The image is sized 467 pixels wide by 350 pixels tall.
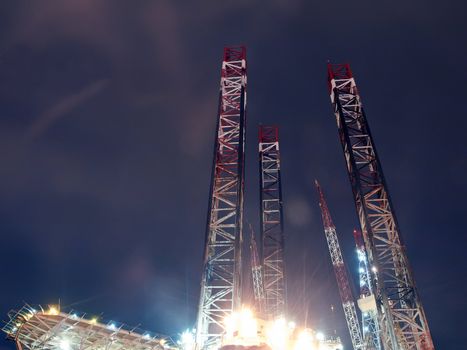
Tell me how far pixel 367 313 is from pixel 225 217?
4689 cm

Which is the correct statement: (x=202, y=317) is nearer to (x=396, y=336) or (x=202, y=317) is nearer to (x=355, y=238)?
(x=396, y=336)

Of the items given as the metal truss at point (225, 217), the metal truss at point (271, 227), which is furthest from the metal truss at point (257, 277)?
the metal truss at point (225, 217)

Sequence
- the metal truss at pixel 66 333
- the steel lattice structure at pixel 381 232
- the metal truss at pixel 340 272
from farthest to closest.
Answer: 1. the metal truss at pixel 340 272
2. the metal truss at pixel 66 333
3. the steel lattice structure at pixel 381 232

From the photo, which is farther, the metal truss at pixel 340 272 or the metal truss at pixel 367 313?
the metal truss at pixel 340 272

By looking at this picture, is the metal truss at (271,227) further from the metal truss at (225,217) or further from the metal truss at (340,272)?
the metal truss at (340,272)

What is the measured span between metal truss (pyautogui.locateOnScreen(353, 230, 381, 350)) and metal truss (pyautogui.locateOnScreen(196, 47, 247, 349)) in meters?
27.5

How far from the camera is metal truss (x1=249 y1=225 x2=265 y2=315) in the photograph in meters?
50.7

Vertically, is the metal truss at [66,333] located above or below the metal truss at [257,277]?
below

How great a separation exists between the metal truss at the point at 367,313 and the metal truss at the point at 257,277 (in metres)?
14.1

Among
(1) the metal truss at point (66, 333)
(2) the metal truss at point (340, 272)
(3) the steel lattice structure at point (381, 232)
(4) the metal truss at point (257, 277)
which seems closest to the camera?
(3) the steel lattice structure at point (381, 232)

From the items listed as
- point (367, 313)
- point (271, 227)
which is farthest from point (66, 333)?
point (367, 313)

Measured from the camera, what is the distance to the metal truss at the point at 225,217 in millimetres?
26172

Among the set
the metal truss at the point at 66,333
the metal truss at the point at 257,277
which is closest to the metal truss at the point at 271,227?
the metal truss at the point at 257,277

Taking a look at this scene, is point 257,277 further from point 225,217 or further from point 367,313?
point 225,217
